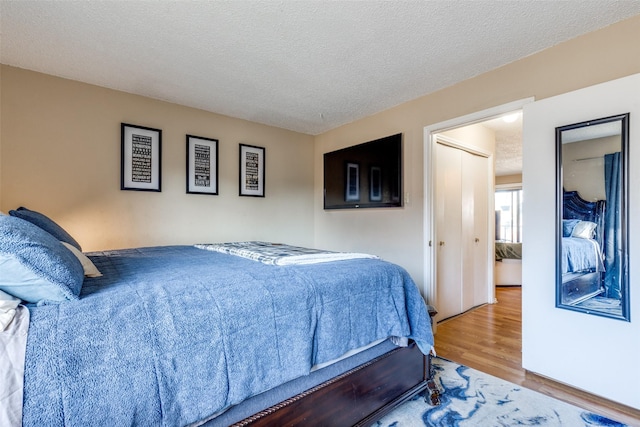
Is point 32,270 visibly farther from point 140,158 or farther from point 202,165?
point 202,165

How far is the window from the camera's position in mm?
7781

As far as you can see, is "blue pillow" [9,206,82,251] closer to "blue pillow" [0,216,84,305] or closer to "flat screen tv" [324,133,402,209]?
"blue pillow" [0,216,84,305]

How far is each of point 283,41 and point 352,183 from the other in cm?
203

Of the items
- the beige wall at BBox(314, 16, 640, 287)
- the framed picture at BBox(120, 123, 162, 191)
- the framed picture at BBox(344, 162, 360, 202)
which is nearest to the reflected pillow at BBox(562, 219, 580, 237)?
the beige wall at BBox(314, 16, 640, 287)

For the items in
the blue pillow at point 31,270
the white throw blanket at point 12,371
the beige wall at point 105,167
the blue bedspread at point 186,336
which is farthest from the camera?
the beige wall at point 105,167

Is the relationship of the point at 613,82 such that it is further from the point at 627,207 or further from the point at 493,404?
the point at 493,404

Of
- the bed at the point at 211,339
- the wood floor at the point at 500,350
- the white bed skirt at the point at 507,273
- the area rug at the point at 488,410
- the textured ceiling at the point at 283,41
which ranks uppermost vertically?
the textured ceiling at the point at 283,41

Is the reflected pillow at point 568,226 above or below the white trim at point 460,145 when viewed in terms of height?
below

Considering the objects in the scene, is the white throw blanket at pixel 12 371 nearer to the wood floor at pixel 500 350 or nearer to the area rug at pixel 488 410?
the area rug at pixel 488 410

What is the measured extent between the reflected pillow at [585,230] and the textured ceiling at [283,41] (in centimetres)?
129

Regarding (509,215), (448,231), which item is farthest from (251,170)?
(509,215)

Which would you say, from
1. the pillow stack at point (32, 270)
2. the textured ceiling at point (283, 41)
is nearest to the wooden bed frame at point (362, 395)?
the pillow stack at point (32, 270)

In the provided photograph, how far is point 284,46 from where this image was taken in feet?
7.07

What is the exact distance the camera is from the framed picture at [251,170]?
146 inches
